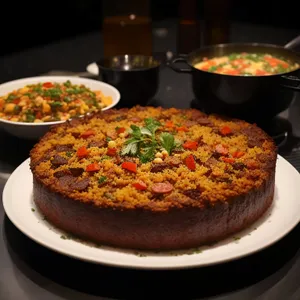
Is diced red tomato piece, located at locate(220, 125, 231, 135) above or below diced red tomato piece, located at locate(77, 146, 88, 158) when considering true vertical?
above

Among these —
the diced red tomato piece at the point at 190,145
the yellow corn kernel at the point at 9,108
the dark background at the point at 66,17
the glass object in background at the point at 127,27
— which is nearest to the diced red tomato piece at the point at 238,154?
the diced red tomato piece at the point at 190,145

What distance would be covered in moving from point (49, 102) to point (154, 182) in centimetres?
98

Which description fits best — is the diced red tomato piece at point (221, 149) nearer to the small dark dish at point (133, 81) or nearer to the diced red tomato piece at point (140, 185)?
the diced red tomato piece at point (140, 185)

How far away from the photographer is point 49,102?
7.76ft

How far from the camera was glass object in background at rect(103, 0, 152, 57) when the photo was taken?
3107 millimetres

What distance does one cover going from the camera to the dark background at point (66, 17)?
15.9 feet

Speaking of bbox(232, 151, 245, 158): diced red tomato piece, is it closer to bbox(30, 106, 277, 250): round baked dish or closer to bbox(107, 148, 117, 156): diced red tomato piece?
bbox(30, 106, 277, 250): round baked dish

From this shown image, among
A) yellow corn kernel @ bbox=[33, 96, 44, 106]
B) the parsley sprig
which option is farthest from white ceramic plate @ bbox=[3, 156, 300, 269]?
yellow corn kernel @ bbox=[33, 96, 44, 106]

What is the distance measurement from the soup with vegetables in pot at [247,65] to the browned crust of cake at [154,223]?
1125mm

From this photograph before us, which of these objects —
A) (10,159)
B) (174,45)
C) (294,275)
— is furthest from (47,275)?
(174,45)

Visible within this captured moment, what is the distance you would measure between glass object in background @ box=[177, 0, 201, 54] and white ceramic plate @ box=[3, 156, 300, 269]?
160 cm

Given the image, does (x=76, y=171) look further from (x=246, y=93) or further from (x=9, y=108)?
(x=246, y=93)

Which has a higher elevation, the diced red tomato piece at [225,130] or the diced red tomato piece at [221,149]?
the diced red tomato piece at [221,149]

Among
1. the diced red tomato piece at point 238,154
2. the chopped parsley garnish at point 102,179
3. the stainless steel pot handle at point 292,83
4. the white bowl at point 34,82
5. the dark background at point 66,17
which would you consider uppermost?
the stainless steel pot handle at point 292,83
